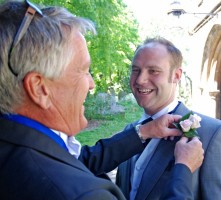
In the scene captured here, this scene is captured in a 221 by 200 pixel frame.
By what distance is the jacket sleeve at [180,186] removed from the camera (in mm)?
1537

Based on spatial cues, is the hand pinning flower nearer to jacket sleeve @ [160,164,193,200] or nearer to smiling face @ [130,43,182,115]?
jacket sleeve @ [160,164,193,200]

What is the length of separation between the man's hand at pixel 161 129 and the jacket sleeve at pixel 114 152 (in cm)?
8

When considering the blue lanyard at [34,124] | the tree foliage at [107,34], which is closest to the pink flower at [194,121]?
the blue lanyard at [34,124]

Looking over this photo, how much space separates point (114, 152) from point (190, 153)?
56 cm

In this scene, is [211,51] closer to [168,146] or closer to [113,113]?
[168,146]

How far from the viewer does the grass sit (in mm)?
14753

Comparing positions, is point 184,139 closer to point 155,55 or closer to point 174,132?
point 174,132

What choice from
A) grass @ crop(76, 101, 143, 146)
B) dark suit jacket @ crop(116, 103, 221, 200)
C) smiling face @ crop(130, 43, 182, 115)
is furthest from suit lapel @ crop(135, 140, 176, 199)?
grass @ crop(76, 101, 143, 146)

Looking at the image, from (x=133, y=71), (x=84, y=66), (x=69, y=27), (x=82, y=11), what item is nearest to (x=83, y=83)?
(x=84, y=66)

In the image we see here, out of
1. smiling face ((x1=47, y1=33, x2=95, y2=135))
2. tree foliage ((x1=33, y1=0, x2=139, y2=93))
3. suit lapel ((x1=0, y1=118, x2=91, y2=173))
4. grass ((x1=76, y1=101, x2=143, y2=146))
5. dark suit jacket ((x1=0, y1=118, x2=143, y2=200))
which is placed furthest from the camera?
grass ((x1=76, y1=101, x2=143, y2=146))

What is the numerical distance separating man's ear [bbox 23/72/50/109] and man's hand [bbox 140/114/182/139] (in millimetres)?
1016

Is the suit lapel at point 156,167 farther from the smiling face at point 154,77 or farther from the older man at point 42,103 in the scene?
the older man at point 42,103

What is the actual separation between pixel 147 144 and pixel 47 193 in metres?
1.28

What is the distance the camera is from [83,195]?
979 mm
